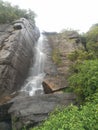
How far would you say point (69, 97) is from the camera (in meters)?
15.9

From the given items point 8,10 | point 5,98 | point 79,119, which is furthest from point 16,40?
point 79,119

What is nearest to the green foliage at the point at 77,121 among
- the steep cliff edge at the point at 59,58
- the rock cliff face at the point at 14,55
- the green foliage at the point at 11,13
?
the steep cliff edge at the point at 59,58

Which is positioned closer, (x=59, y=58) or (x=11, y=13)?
(x=59, y=58)

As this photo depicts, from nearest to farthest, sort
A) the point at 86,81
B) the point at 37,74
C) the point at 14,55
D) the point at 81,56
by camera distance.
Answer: the point at 86,81 → the point at 81,56 → the point at 14,55 → the point at 37,74

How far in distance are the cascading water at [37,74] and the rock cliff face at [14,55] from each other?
56cm

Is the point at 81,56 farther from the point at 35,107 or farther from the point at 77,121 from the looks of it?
the point at 77,121

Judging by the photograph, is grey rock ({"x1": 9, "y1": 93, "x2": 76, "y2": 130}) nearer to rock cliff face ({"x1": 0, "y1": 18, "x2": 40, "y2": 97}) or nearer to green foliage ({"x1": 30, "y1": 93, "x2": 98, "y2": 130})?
rock cliff face ({"x1": 0, "y1": 18, "x2": 40, "y2": 97})

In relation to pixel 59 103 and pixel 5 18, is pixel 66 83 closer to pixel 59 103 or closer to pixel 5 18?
pixel 59 103

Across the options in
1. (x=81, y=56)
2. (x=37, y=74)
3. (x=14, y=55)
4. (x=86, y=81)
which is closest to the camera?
(x=86, y=81)

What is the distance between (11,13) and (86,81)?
1810 cm

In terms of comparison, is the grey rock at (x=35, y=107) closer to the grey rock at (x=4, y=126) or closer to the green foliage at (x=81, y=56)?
the grey rock at (x=4, y=126)

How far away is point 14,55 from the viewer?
871 inches

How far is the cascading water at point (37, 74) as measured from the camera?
824 inches

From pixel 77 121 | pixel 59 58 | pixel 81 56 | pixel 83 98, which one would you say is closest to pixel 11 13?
pixel 59 58
